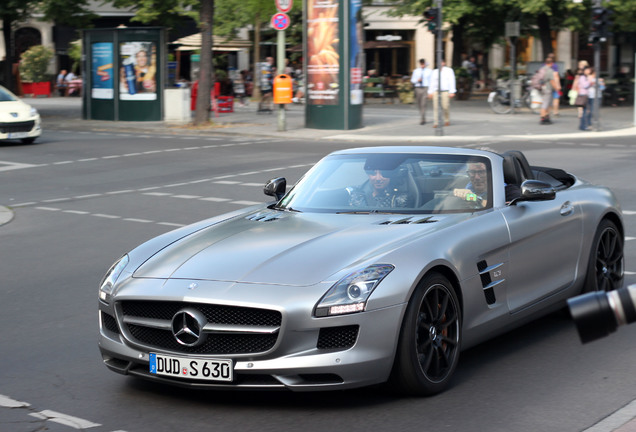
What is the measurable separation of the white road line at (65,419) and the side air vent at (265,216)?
5.95 feet

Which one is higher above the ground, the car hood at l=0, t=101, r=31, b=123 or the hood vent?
the car hood at l=0, t=101, r=31, b=123

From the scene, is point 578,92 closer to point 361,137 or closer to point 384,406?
point 361,137

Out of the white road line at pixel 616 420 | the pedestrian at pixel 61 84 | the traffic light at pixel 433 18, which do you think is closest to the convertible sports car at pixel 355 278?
the white road line at pixel 616 420

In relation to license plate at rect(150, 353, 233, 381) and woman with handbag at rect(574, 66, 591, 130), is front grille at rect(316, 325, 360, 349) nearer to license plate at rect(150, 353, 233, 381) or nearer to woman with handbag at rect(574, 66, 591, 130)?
license plate at rect(150, 353, 233, 381)

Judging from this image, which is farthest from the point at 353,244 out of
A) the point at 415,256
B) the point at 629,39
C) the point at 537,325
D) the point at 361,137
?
the point at 629,39

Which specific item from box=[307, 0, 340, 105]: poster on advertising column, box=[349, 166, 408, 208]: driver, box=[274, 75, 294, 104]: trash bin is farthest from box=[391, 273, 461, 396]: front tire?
box=[307, 0, 340, 105]: poster on advertising column

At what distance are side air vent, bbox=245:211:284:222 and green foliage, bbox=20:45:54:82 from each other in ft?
173

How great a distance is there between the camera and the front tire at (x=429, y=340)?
5223 millimetres

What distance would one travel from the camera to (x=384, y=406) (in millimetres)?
5273

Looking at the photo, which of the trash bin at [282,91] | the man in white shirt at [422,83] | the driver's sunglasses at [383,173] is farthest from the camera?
the man in white shirt at [422,83]

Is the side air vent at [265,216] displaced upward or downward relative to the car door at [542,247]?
upward

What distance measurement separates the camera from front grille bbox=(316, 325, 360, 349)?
503 centimetres

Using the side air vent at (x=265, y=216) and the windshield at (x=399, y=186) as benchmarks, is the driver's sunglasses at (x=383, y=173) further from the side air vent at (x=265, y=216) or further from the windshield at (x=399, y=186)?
the side air vent at (x=265, y=216)

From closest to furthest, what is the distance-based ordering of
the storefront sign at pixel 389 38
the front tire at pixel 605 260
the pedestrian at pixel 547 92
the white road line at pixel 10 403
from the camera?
1. the white road line at pixel 10 403
2. the front tire at pixel 605 260
3. the pedestrian at pixel 547 92
4. the storefront sign at pixel 389 38
